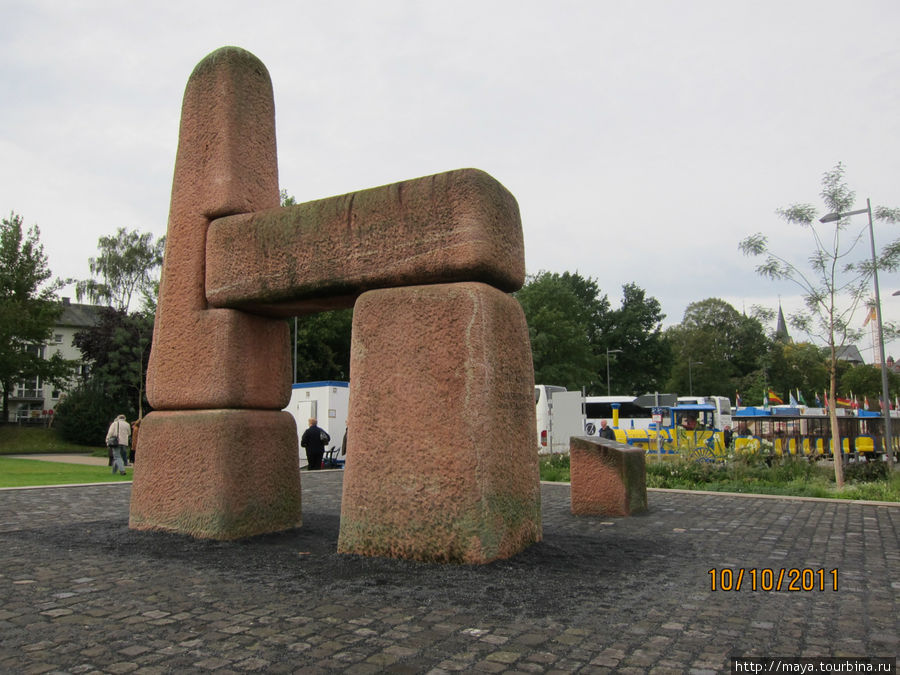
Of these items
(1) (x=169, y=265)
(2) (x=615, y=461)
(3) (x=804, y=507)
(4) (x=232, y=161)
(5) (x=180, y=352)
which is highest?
(4) (x=232, y=161)

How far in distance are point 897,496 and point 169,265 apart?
10.6m

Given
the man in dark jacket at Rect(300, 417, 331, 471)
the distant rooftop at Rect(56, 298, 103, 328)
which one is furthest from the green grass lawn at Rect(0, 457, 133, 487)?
the distant rooftop at Rect(56, 298, 103, 328)

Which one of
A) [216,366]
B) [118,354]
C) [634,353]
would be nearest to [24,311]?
[118,354]

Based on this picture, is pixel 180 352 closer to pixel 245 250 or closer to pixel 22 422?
pixel 245 250

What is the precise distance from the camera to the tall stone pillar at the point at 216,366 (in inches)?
243

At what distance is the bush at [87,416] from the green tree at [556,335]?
22.9 metres

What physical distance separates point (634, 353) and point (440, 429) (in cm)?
5332

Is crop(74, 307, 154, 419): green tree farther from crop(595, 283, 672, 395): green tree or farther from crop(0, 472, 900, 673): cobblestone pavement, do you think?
crop(595, 283, 672, 395): green tree

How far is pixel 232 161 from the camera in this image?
6.58 metres

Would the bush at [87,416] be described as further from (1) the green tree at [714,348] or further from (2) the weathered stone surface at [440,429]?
(1) the green tree at [714,348]

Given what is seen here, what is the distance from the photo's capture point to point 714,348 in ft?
216

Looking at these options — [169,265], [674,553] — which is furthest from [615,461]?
[169,265]

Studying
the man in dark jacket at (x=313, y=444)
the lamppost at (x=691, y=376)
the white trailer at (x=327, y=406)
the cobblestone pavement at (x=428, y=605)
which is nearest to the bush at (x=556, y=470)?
the man in dark jacket at (x=313, y=444)

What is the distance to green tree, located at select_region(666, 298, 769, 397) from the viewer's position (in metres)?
63.7
